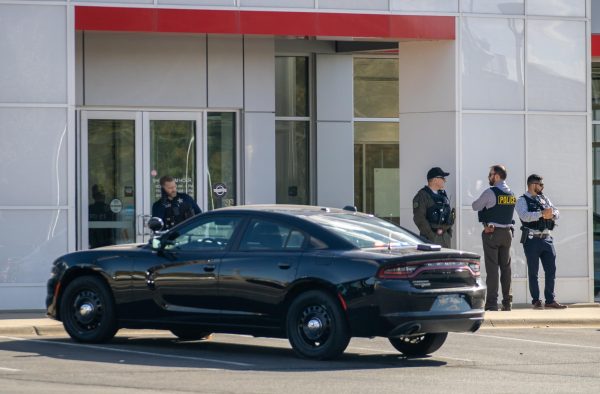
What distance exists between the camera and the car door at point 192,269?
13186 millimetres

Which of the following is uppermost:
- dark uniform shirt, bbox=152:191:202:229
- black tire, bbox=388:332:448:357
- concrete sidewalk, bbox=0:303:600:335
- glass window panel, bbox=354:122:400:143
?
glass window panel, bbox=354:122:400:143

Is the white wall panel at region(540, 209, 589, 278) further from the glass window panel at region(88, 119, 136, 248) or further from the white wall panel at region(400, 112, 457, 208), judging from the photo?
the glass window panel at region(88, 119, 136, 248)

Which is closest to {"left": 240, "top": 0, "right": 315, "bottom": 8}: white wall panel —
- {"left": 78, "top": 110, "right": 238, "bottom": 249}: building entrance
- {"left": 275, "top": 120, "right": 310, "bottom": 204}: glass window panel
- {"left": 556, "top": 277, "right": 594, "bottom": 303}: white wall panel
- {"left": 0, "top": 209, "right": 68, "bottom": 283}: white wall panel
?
{"left": 78, "top": 110, "right": 238, "bottom": 249}: building entrance

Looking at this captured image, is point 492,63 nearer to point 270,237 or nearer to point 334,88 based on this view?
point 334,88

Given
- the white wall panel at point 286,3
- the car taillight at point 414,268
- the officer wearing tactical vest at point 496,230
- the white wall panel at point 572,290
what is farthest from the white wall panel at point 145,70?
the car taillight at point 414,268

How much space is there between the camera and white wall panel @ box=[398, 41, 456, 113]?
2020cm

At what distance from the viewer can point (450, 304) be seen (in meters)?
12.5

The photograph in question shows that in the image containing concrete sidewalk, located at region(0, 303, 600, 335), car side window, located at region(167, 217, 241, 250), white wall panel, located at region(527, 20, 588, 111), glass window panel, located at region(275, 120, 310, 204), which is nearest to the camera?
car side window, located at region(167, 217, 241, 250)

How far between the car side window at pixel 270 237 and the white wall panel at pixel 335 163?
1115 cm

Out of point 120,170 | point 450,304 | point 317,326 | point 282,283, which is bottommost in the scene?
point 317,326

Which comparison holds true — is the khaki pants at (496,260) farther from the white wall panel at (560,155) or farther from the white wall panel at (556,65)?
the white wall panel at (556,65)

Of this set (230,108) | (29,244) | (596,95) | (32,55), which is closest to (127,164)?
(230,108)

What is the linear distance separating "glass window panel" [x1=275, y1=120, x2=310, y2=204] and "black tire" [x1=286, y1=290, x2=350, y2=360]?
449 inches

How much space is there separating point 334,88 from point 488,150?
499 centimetres
